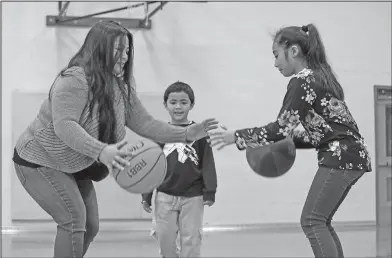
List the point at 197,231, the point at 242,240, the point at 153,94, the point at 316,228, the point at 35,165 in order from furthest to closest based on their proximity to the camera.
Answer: the point at 153,94
the point at 242,240
the point at 197,231
the point at 316,228
the point at 35,165

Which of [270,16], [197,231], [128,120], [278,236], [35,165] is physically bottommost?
[278,236]

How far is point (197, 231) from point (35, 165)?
63.7 inches

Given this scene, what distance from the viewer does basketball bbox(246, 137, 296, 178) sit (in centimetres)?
349

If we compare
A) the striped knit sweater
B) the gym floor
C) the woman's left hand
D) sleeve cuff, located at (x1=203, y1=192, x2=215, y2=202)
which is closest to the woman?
the striped knit sweater

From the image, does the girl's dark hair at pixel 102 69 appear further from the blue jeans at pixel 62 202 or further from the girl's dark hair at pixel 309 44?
the girl's dark hair at pixel 309 44

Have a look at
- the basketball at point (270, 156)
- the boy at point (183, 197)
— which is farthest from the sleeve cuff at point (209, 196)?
the basketball at point (270, 156)

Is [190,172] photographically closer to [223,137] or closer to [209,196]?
[209,196]

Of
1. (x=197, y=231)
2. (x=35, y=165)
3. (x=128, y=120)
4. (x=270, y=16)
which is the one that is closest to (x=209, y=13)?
(x=270, y=16)

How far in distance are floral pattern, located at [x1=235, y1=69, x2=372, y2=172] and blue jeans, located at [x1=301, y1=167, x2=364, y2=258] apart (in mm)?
56

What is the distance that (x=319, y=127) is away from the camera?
3.26m

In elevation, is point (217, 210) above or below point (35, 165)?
below

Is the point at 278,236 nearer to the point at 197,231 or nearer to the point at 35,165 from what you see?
the point at 197,231

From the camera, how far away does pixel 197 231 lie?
417 centimetres

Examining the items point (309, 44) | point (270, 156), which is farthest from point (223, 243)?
point (309, 44)
